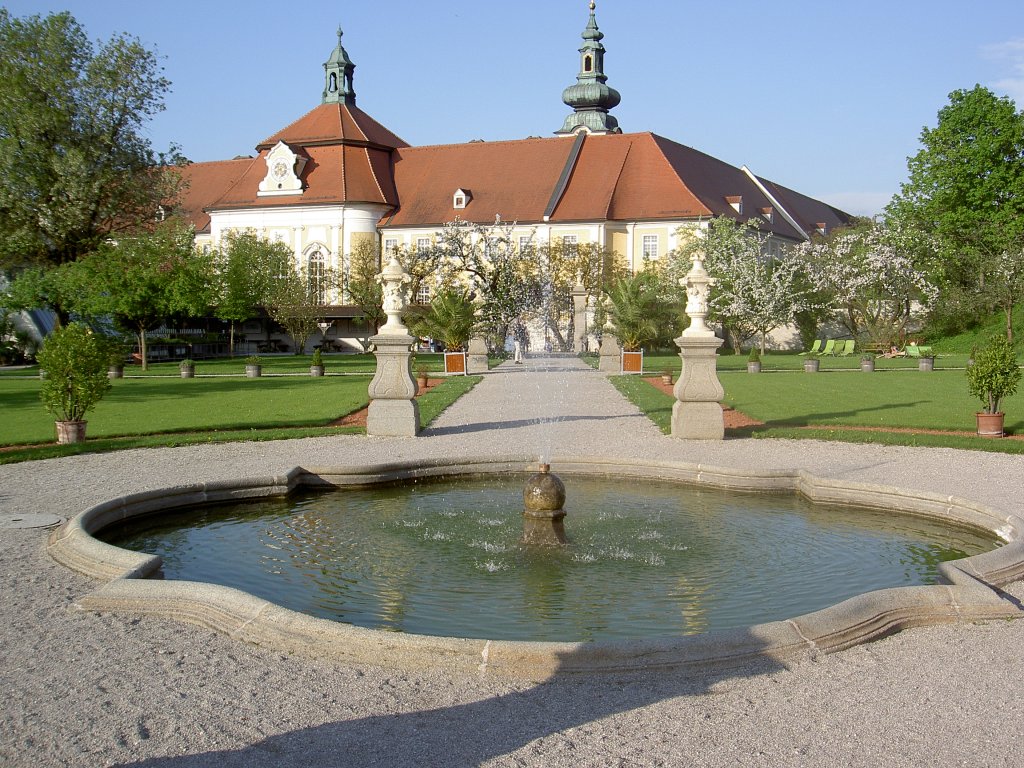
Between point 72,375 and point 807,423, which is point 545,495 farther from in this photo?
point 807,423

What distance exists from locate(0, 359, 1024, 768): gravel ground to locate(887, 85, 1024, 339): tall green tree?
45776 millimetres

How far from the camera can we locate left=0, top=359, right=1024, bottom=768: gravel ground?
4.69m

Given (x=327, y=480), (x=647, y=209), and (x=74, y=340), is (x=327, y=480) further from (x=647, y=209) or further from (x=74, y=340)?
(x=647, y=209)

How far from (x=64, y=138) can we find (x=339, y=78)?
3838cm

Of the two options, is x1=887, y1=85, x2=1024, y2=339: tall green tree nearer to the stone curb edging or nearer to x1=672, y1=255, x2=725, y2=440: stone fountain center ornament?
x1=672, y1=255, x2=725, y2=440: stone fountain center ornament

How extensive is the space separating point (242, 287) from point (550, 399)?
32.7 m

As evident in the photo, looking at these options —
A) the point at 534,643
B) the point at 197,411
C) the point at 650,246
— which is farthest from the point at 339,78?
the point at 534,643

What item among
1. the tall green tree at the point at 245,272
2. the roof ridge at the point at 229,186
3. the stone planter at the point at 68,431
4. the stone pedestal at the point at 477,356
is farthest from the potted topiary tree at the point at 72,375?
the roof ridge at the point at 229,186

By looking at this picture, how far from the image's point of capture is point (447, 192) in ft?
212

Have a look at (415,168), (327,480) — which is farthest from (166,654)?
(415,168)

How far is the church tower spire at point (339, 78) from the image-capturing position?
233ft

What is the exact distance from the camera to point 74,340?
51.9 ft

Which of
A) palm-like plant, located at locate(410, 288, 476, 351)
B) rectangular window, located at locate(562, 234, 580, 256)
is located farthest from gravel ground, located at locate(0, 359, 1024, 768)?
rectangular window, located at locate(562, 234, 580, 256)

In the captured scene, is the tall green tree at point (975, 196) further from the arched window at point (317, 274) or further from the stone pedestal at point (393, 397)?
the stone pedestal at point (393, 397)
